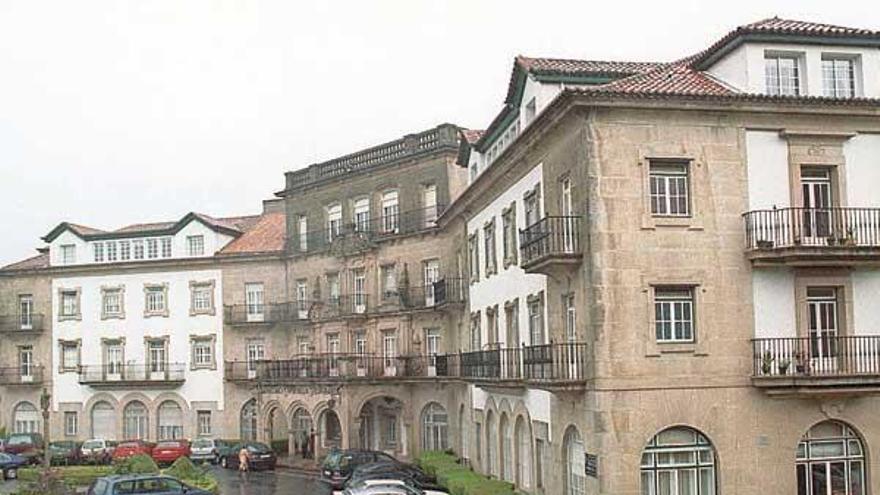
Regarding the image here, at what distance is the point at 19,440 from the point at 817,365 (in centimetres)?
4380

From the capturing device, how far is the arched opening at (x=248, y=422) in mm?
59094

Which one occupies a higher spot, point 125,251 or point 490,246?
point 125,251

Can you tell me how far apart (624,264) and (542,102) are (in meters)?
6.63

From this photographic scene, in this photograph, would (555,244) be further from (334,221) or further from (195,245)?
(195,245)

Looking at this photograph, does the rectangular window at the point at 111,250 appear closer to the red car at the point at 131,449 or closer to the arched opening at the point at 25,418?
the arched opening at the point at 25,418

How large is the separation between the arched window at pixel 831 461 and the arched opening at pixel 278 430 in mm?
33366

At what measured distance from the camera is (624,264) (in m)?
26.0

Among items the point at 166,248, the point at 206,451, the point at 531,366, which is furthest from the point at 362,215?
the point at 531,366

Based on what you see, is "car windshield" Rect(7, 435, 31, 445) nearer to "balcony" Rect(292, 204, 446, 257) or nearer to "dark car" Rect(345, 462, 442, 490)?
"balcony" Rect(292, 204, 446, 257)

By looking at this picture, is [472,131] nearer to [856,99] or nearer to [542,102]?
[542,102]

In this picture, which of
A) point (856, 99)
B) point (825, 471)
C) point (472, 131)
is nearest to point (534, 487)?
point (825, 471)

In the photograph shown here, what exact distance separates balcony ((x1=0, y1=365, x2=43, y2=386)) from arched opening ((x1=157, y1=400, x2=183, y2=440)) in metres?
7.84

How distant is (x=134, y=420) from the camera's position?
200 feet

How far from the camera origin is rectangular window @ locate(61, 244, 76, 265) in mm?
63219
